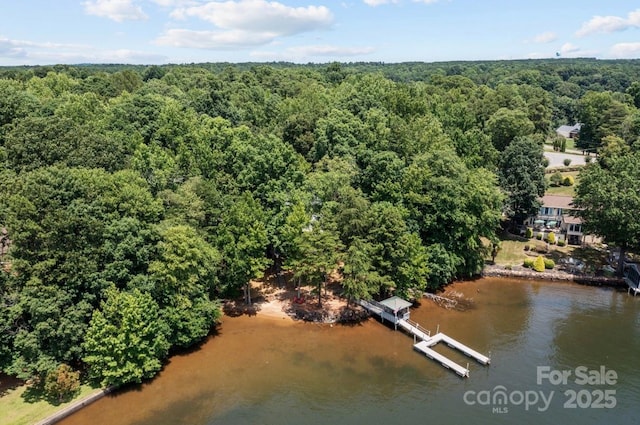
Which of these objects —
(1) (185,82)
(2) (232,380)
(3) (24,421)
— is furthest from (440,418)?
(1) (185,82)

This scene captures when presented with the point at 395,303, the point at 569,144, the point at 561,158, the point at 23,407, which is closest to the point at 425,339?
the point at 395,303

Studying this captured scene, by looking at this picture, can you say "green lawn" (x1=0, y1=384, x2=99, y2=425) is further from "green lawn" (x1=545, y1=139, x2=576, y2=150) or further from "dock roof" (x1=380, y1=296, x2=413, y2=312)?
"green lawn" (x1=545, y1=139, x2=576, y2=150)

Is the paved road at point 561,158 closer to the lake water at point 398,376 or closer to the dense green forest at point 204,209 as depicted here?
the dense green forest at point 204,209

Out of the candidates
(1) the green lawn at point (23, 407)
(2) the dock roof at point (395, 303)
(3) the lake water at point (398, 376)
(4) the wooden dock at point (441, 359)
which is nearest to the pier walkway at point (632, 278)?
(3) the lake water at point (398, 376)

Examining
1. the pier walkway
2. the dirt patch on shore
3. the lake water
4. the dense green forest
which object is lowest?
the lake water

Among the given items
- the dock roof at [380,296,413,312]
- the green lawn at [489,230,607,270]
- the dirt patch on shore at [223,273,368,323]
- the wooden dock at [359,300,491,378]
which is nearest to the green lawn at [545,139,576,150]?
the green lawn at [489,230,607,270]

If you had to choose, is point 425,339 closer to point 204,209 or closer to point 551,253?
point 204,209
